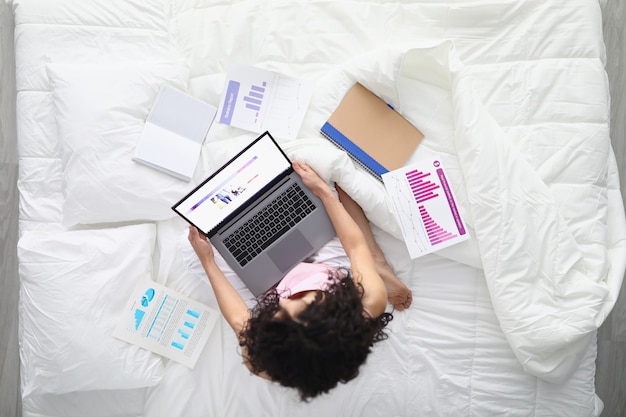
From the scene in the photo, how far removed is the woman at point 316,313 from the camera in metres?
1.07

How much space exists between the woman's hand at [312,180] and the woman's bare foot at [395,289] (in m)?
0.24

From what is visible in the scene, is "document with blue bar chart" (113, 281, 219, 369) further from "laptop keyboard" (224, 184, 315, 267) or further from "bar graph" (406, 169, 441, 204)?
"bar graph" (406, 169, 441, 204)

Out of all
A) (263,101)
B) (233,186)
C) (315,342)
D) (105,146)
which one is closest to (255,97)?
(263,101)

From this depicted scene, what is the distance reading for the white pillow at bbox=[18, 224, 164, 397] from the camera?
1.36 meters

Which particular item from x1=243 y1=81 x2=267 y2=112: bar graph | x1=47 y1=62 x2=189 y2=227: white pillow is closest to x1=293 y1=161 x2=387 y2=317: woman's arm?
x1=243 y1=81 x2=267 y2=112: bar graph

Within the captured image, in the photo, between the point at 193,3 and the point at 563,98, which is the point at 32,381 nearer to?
the point at 193,3

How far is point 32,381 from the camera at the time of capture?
4.57 feet

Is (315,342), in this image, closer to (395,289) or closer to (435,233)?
(395,289)

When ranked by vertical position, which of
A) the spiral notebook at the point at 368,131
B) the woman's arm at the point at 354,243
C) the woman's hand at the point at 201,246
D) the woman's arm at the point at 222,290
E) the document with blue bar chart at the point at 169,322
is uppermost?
the spiral notebook at the point at 368,131

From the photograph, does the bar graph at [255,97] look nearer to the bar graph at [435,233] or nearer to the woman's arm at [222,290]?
the woman's arm at [222,290]

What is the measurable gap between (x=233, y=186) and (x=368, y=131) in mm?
411

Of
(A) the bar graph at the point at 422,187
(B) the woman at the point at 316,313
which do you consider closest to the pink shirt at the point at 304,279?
(B) the woman at the point at 316,313

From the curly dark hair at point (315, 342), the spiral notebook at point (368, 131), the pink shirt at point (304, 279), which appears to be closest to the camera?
the curly dark hair at point (315, 342)

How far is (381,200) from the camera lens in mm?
1411
